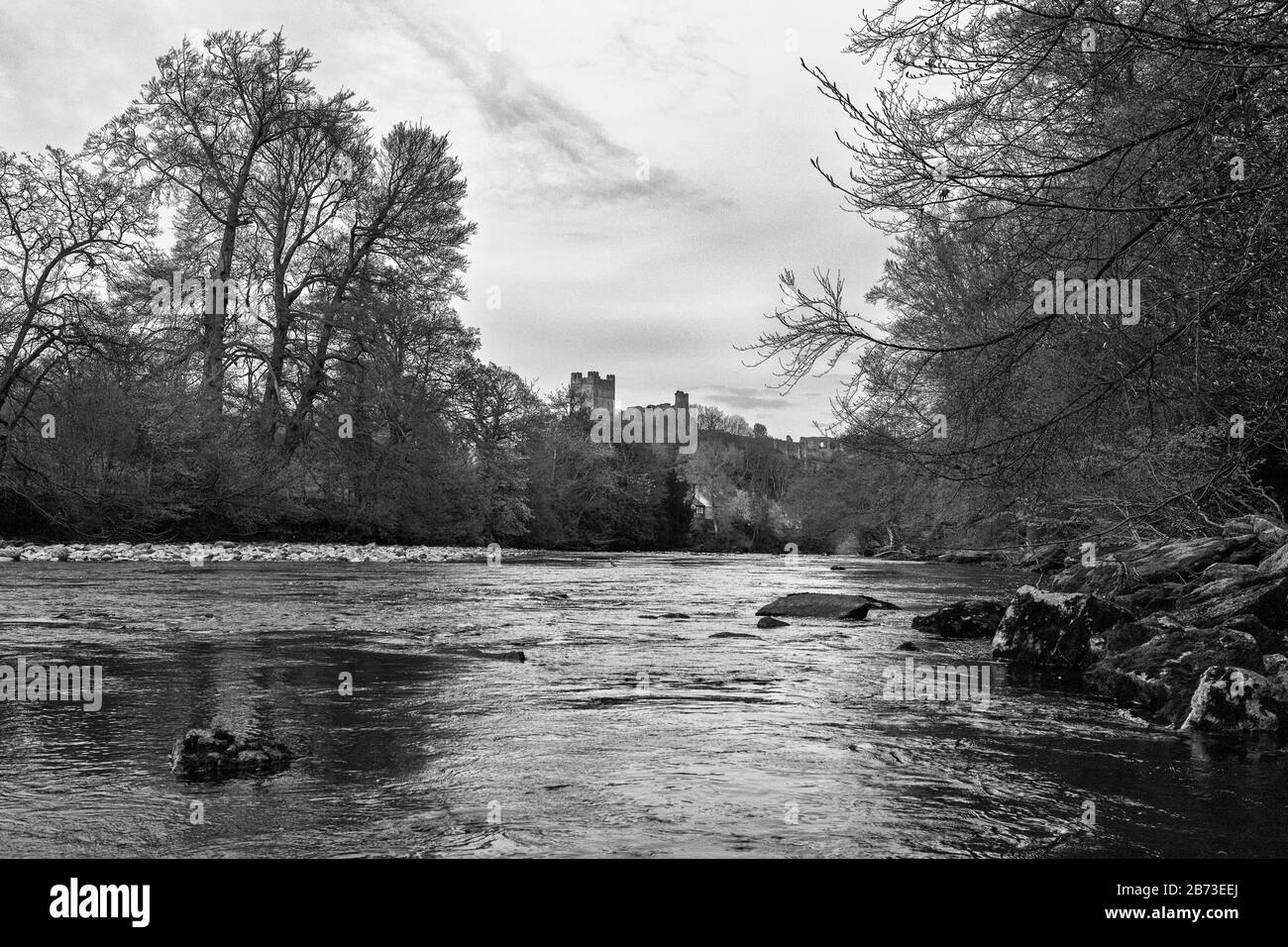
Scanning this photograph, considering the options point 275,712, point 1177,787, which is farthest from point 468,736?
point 1177,787

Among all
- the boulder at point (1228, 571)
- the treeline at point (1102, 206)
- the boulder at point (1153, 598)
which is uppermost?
the treeline at point (1102, 206)

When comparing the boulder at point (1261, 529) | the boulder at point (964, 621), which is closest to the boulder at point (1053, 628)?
the boulder at point (964, 621)

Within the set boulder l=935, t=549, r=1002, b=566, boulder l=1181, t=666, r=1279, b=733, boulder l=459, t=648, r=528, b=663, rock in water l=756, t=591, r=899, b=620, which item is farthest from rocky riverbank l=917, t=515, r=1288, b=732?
boulder l=935, t=549, r=1002, b=566

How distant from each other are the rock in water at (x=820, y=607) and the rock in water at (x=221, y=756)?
1169 centimetres

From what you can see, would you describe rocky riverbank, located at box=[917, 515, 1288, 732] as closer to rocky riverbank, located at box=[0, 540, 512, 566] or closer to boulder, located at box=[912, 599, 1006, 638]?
boulder, located at box=[912, 599, 1006, 638]

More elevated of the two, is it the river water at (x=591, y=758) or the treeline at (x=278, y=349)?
the treeline at (x=278, y=349)

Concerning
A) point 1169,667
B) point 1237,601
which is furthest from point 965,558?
point 1169,667

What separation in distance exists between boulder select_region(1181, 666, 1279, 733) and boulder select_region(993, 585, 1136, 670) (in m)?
3.06

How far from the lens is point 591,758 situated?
5695mm

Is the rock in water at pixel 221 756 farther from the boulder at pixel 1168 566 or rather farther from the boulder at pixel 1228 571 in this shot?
the boulder at pixel 1168 566

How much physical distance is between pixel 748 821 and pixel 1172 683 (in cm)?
506

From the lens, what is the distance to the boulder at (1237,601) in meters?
8.97

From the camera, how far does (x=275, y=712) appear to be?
22.1 ft

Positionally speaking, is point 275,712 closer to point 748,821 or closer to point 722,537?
point 748,821
